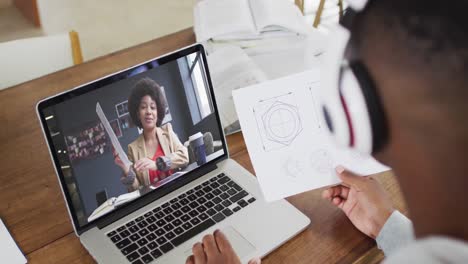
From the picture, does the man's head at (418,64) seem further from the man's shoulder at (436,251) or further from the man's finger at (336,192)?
the man's finger at (336,192)

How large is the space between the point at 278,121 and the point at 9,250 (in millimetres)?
531

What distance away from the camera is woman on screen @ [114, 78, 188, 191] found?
2.96 ft

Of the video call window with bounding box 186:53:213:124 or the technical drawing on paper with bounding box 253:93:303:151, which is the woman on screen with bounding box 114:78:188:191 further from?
the technical drawing on paper with bounding box 253:93:303:151

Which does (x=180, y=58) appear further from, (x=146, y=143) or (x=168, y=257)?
(x=168, y=257)

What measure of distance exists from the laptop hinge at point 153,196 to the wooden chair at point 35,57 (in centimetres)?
61

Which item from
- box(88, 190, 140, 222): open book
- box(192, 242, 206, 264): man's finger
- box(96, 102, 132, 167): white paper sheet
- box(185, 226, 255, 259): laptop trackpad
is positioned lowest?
box(185, 226, 255, 259): laptop trackpad

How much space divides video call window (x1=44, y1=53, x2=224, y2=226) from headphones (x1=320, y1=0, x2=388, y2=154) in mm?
393

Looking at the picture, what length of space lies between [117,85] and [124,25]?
220cm

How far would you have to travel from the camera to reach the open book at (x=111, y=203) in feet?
2.90

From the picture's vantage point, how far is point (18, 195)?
99 cm

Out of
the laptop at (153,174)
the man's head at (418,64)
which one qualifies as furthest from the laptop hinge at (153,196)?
the man's head at (418,64)

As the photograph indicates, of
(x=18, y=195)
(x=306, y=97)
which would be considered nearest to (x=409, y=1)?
(x=306, y=97)

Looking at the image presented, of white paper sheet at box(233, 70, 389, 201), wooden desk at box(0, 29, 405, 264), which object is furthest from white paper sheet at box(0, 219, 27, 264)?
white paper sheet at box(233, 70, 389, 201)

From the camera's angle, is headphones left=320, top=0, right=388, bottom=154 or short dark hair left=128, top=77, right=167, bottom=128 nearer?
headphones left=320, top=0, right=388, bottom=154
